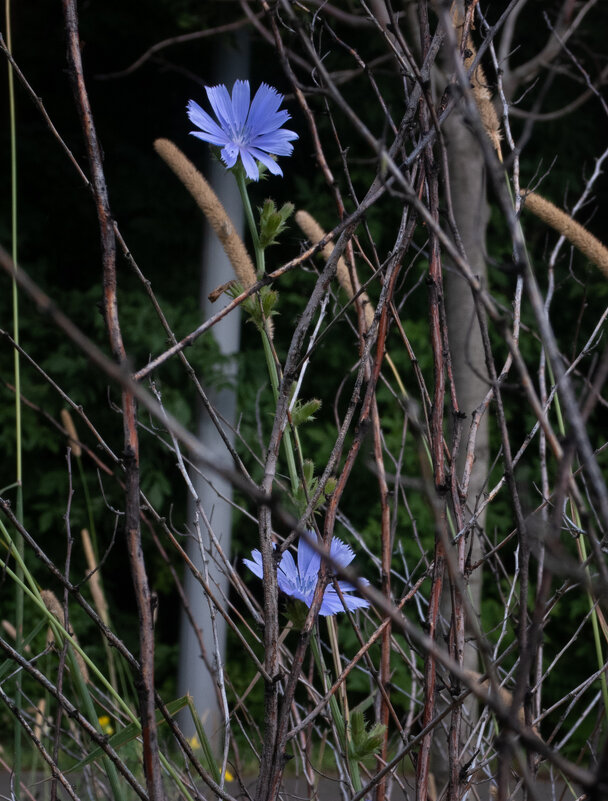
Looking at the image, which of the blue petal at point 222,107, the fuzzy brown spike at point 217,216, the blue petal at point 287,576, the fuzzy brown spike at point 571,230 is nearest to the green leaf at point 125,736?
the blue petal at point 287,576

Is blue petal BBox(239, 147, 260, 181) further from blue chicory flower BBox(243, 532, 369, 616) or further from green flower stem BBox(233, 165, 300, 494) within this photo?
blue chicory flower BBox(243, 532, 369, 616)

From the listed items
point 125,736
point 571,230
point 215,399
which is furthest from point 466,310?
point 125,736

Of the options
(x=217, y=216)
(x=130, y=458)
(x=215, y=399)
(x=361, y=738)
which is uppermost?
(x=217, y=216)

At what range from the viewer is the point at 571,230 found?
101cm

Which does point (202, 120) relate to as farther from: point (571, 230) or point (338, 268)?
point (571, 230)

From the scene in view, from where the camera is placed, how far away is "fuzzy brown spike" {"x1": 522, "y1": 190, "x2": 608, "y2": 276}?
99cm

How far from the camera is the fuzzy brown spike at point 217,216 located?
0.86 meters

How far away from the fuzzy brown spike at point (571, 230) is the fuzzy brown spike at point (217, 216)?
344 mm

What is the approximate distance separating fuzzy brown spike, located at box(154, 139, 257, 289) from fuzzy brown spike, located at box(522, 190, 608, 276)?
1.13 feet

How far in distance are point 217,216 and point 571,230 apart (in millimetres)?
420

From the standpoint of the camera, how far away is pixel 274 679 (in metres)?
0.62

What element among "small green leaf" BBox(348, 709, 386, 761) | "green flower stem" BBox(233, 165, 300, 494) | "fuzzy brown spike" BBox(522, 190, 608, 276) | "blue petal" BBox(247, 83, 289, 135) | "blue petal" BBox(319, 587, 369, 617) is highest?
"blue petal" BBox(247, 83, 289, 135)

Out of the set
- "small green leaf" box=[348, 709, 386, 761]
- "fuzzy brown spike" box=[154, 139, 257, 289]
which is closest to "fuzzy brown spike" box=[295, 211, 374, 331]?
"fuzzy brown spike" box=[154, 139, 257, 289]

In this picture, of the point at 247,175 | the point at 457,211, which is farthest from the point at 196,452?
the point at 457,211
